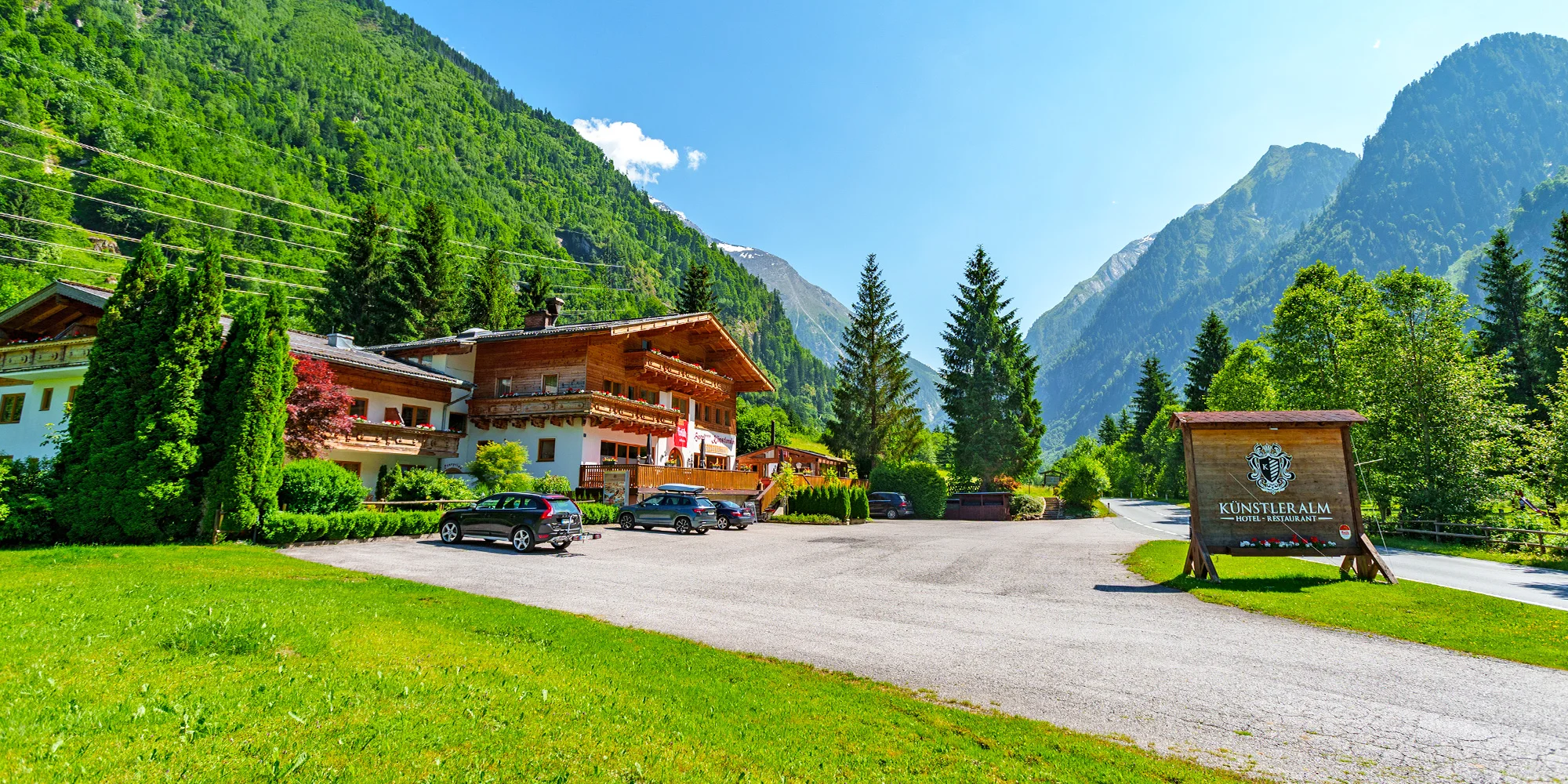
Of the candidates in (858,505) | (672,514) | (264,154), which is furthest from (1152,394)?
(264,154)

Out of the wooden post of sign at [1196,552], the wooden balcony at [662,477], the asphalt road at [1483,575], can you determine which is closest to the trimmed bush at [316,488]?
the wooden balcony at [662,477]

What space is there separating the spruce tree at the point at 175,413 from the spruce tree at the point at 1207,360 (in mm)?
77196

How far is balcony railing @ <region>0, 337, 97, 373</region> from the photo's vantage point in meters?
25.8

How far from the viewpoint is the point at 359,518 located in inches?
801

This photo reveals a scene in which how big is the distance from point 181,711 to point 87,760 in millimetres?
925

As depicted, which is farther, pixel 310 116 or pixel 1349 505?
pixel 310 116

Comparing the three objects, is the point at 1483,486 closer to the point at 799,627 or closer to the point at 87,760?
the point at 799,627

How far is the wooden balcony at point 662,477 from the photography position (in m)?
33.2

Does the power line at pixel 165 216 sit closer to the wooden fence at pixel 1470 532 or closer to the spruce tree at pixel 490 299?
the spruce tree at pixel 490 299

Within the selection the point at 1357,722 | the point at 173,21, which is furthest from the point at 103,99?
the point at 1357,722

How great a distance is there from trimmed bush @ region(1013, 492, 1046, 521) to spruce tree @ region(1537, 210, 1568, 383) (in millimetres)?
30817

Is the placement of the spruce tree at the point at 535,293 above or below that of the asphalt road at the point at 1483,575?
above

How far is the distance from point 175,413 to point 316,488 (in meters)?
4.66

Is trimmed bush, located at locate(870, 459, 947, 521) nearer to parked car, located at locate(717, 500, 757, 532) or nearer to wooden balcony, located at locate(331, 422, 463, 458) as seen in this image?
parked car, located at locate(717, 500, 757, 532)
